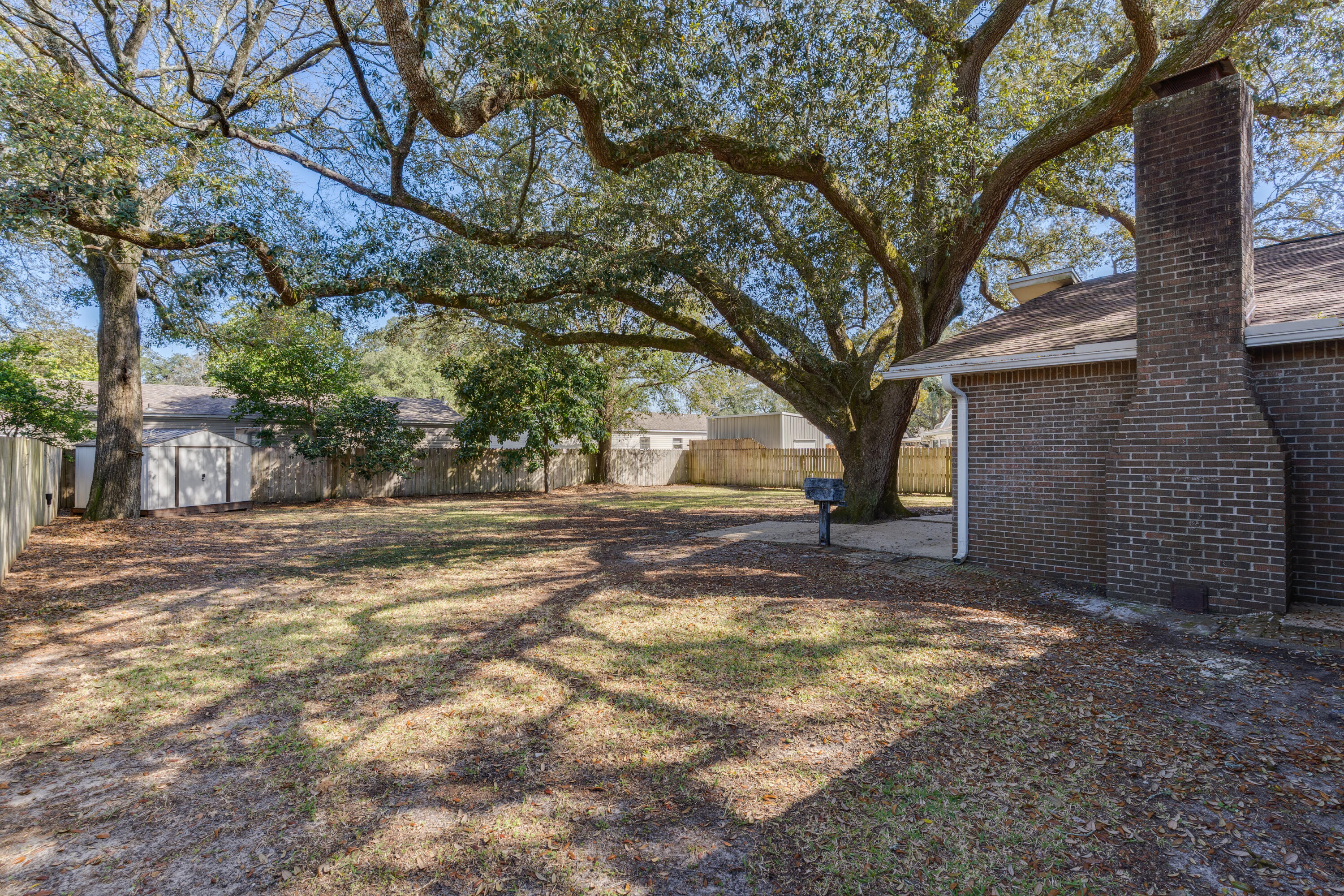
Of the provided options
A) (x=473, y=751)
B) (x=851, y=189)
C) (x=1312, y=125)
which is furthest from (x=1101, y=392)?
(x=1312, y=125)

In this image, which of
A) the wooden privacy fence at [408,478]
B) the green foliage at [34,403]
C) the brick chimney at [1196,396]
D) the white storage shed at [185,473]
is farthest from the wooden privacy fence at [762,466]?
the green foliage at [34,403]

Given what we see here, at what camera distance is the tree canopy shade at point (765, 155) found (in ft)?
24.3

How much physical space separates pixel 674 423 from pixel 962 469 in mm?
27228

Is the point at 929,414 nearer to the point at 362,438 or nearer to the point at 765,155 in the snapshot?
the point at 362,438

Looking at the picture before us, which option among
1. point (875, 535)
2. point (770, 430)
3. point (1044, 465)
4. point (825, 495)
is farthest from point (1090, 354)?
point (770, 430)

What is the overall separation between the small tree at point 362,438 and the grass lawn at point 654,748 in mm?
11272

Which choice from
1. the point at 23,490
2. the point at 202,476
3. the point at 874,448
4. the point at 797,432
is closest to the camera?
the point at 23,490

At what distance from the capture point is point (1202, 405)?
5.41 metres

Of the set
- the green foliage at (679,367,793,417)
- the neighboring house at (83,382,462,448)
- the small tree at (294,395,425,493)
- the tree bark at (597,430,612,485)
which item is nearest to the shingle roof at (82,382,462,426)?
the neighboring house at (83,382,462,448)

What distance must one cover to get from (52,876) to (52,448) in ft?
49.5

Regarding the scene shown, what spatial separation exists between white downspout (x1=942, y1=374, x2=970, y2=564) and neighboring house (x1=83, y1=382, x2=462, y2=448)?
16431 millimetres

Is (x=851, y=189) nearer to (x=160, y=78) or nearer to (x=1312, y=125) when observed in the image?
(x=1312, y=125)

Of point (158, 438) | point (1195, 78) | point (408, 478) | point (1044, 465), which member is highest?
point (1195, 78)

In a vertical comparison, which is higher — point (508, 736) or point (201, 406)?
point (201, 406)
